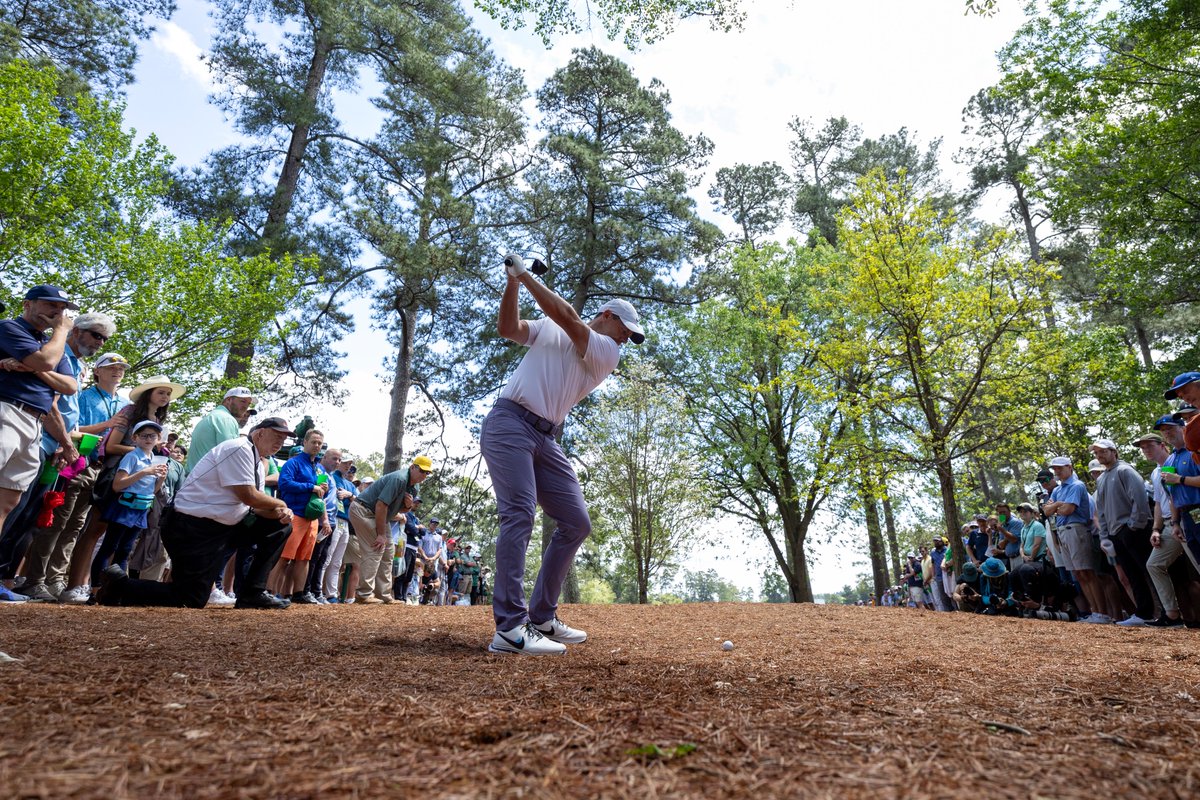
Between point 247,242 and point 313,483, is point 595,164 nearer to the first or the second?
point 247,242

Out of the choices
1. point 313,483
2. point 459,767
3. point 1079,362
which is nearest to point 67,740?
point 459,767

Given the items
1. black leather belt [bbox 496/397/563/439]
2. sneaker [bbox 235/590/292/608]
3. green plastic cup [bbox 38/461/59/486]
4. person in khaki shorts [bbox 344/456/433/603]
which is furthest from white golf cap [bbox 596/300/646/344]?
green plastic cup [bbox 38/461/59/486]

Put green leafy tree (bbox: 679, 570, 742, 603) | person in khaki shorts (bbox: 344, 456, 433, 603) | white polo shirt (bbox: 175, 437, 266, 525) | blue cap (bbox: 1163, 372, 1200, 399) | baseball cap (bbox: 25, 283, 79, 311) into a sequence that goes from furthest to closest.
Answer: green leafy tree (bbox: 679, 570, 742, 603)
person in khaki shorts (bbox: 344, 456, 433, 603)
white polo shirt (bbox: 175, 437, 266, 525)
blue cap (bbox: 1163, 372, 1200, 399)
baseball cap (bbox: 25, 283, 79, 311)

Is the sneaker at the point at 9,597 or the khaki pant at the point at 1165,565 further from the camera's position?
the khaki pant at the point at 1165,565

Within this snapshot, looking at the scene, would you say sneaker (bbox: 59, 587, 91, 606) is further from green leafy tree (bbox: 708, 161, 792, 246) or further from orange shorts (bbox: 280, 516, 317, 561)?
green leafy tree (bbox: 708, 161, 792, 246)

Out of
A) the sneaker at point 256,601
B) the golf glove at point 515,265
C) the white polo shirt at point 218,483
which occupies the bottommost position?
the sneaker at point 256,601

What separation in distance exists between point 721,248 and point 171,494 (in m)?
17.3

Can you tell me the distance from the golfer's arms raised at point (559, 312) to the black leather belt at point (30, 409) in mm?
3195

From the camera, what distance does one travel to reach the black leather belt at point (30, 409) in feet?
13.4

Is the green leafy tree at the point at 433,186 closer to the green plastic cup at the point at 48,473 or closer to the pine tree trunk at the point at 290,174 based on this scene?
the pine tree trunk at the point at 290,174

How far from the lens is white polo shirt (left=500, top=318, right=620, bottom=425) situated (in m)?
3.82

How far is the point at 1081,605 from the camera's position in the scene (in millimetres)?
8805

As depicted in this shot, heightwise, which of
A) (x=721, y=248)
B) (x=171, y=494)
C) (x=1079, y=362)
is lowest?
(x=171, y=494)

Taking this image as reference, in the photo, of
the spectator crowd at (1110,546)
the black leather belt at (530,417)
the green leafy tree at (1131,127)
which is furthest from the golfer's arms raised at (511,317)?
the green leafy tree at (1131,127)
